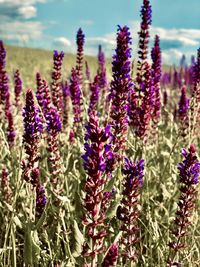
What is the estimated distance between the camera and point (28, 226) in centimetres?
283

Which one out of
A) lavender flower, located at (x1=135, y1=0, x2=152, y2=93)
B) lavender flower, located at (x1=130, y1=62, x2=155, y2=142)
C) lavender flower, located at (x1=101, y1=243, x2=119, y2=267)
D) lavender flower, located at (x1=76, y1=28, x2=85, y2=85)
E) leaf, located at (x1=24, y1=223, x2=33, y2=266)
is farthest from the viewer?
lavender flower, located at (x1=76, y1=28, x2=85, y2=85)

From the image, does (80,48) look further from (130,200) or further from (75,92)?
(130,200)

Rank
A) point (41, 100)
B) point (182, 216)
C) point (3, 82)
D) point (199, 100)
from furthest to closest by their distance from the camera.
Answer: point (3, 82) < point (199, 100) < point (41, 100) < point (182, 216)

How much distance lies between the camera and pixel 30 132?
2.94 m

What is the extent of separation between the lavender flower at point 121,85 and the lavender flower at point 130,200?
2.90 feet

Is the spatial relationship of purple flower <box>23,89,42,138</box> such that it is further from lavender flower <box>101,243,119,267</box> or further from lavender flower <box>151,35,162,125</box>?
lavender flower <box>151,35,162,125</box>

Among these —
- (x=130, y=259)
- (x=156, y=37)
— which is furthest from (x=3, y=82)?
(x=130, y=259)

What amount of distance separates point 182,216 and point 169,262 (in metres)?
0.37

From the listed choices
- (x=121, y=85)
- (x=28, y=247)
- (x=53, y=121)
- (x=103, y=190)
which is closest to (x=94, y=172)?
(x=103, y=190)

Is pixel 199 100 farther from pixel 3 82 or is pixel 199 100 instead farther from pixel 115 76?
pixel 3 82

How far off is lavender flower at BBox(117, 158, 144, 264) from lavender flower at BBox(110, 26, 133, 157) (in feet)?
2.90

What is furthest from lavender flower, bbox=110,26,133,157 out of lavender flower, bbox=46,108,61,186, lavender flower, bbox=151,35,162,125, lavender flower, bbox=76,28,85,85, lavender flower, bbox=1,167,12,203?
lavender flower, bbox=76,28,85,85

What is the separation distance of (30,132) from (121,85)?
1015mm

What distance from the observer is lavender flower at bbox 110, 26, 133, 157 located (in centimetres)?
345
